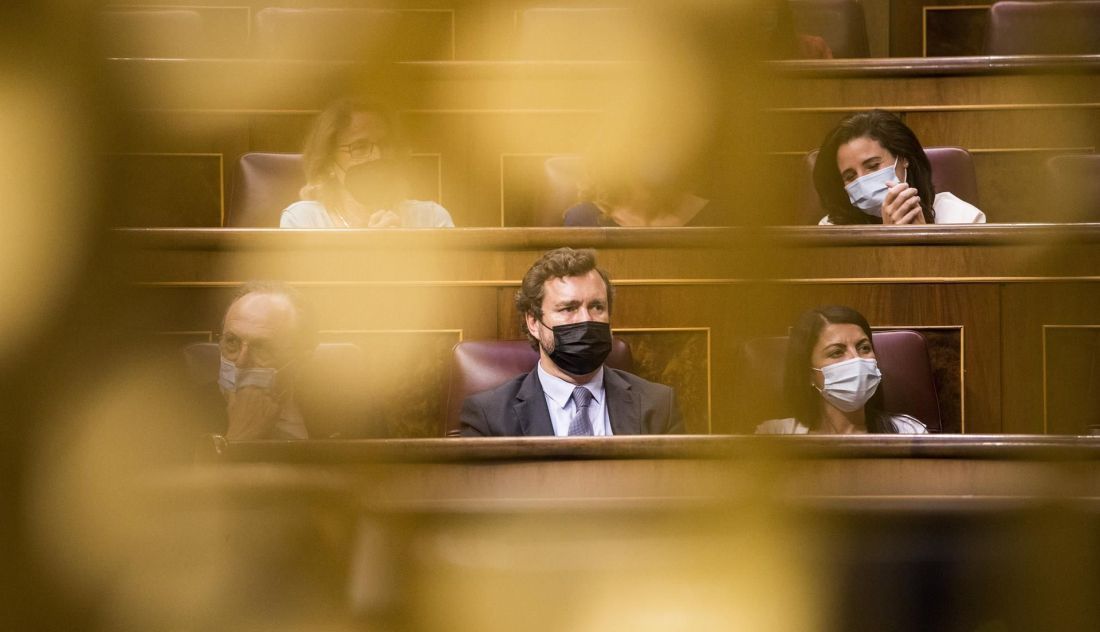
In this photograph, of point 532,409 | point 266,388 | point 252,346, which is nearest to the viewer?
point 266,388

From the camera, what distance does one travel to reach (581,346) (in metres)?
0.92

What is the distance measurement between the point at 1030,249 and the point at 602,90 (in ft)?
3.74

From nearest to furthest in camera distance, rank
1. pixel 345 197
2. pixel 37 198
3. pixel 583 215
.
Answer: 1. pixel 37 198
2. pixel 345 197
3. pixel 583 215

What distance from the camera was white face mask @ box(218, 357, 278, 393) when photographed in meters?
0.33

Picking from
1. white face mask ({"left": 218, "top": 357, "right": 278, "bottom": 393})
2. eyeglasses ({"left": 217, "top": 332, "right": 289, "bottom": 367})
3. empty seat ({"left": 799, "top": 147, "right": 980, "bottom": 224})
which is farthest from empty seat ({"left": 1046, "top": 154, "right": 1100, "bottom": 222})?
empty seat ({"left": 799, "top": 147, "right": 980, "bottom": 224})

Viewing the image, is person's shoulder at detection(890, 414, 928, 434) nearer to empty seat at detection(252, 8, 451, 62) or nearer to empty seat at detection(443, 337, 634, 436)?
empty seat at detection(443, 337, 634, 436)

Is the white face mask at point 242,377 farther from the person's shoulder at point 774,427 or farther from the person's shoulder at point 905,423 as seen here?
the person's shoulder at point 905,423

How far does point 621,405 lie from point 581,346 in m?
0.07

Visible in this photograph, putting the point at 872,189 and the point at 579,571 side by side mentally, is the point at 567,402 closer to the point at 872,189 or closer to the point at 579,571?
the point at 872,189

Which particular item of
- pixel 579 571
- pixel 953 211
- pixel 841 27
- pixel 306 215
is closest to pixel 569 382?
pixel 306 215

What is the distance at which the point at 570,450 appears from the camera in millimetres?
139

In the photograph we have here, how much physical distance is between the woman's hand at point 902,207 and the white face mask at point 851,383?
222 millimetres

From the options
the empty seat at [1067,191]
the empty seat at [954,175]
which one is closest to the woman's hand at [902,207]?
the empty seat at [954,175]

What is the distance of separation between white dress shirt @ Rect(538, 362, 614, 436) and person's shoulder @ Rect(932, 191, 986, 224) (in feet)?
1.45
